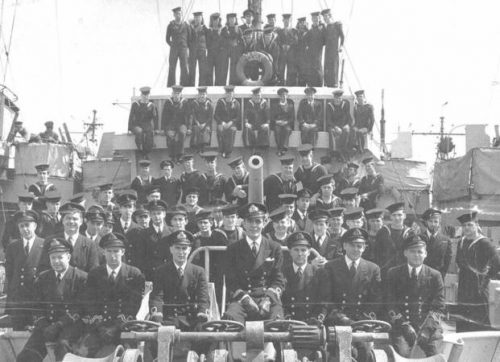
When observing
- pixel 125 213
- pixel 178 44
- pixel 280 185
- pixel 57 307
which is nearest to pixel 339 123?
pixel 280 185

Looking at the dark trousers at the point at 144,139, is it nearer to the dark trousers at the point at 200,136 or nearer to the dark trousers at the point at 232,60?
the dark trousers at the point at 200,136

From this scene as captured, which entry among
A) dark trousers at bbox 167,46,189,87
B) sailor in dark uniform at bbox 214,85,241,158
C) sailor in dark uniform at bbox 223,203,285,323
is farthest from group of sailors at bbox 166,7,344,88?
sailor in dark uniform at bbox 223,203,285,323

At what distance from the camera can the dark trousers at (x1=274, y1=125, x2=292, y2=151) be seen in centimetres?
983

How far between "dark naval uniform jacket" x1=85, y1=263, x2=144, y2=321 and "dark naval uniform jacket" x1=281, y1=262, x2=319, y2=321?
1103 mm

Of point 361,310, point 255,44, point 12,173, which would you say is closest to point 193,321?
point 361,310

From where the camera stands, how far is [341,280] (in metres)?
5.02

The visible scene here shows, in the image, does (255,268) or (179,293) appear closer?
(179,293)

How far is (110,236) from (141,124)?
5.17 metres

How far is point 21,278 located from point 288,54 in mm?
6702

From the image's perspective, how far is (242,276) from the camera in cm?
525

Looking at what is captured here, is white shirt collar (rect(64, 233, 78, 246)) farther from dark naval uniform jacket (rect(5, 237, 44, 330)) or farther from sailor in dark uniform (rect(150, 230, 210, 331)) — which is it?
sailor in dark uniform (rect(150, 230, 210, 331))

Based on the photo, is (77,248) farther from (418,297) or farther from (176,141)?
(176,141)

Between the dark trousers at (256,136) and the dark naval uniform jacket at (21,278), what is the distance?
4.47 metres

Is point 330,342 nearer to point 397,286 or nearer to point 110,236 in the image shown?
point 397,286
